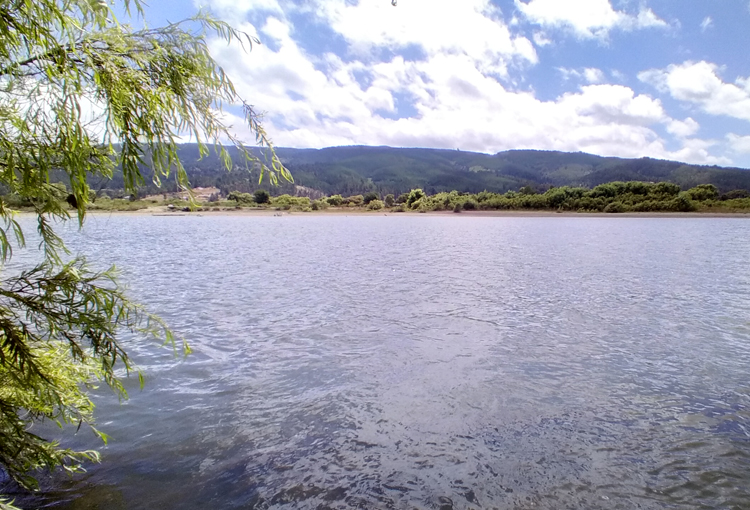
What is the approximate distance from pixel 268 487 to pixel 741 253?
1549 inches

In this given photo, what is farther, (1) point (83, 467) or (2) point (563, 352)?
(2) point (563, 352)

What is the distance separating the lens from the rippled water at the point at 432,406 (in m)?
5.41

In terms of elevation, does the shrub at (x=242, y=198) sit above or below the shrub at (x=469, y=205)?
above

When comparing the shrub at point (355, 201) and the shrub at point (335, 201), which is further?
the shrub at point (355, 201)

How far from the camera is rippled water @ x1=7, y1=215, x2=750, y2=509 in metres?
5.41

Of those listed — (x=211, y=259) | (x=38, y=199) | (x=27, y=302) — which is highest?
(x=38, y=199)

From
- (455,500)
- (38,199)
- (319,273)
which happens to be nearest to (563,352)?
(455,500)

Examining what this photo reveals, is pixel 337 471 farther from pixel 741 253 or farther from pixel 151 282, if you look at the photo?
pixel 741 253

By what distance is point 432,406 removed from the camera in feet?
25.4

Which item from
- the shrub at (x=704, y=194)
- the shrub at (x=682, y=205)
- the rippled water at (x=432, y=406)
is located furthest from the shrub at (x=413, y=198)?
the rippled water at (x=432, y=406)

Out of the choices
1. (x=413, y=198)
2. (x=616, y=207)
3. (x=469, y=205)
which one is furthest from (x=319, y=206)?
(x=616, y=207)

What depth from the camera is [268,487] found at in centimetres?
546

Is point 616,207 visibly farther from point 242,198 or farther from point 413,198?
point 242,198

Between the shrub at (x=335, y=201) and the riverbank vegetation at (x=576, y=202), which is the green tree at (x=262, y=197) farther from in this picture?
the shrub at (x=335, y=201)
